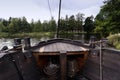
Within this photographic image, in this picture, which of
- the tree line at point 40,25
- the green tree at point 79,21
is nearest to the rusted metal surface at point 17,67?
the tree line at point 40,25

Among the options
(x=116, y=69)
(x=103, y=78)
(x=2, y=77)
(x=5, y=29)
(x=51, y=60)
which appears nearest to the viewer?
(x=2, y=77)

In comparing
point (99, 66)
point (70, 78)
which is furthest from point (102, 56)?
point (70, 78)

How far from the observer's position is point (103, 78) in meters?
4.97

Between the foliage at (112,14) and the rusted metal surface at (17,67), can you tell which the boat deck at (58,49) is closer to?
the rusted metal surface at (17,67)

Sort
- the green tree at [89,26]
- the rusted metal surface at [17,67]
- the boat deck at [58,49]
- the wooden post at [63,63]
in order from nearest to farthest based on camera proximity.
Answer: the rusted metal surface at [17,67], the wooden post at [63,63], the boat deck at [58,49], the green tree at [89,26]

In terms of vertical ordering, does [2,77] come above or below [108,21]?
below

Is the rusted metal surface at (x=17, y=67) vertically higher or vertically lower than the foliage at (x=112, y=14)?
lower

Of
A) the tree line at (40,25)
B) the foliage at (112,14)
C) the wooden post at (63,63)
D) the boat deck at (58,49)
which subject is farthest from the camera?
the tree line at (40,25)

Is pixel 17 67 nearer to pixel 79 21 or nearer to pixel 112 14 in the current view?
pixel 112 14

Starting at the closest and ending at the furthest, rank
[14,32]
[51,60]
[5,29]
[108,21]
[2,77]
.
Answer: [2,77] → [51,60] → [108,21] → [14,32] → [5,29]

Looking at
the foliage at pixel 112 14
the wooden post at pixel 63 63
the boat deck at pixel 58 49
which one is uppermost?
the foliage at pixel 112 14

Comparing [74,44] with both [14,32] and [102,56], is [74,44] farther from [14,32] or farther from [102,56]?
[14,32]

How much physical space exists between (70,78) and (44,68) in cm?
85

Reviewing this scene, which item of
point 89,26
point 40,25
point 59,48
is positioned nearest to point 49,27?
point 40,25
